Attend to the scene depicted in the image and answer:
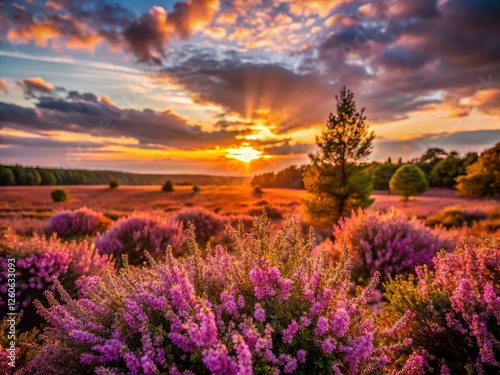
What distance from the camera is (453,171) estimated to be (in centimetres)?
6581

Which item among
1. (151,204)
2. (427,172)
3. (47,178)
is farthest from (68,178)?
(427,172)

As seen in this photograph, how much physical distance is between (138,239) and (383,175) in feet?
252

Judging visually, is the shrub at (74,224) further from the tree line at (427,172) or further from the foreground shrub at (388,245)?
the tree line at (427,172)

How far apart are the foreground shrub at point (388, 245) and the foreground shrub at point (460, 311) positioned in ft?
10.1

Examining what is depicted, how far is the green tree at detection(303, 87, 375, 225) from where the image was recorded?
58.7 ft

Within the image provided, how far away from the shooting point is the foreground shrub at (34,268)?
5.26m

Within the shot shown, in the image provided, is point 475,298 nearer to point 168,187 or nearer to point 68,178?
point 168,187

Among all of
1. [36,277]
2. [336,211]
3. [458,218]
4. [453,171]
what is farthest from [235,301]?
[453,171]

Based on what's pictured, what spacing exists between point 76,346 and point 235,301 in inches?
55.9

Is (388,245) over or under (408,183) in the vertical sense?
under

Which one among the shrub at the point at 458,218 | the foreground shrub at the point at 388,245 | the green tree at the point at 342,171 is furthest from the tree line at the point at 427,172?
the foreground shrub at the point at 388,245

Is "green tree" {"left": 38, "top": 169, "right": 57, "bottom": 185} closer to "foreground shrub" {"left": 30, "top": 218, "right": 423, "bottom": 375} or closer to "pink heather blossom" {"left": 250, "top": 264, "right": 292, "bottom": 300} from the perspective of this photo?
"foreground shrub" {"left": 30, "top": 218, "right": 423, "bottom": 375}

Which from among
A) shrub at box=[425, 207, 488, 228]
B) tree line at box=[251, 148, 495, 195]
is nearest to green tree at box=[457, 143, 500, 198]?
tree line at box=[251, 148, 495, 195]

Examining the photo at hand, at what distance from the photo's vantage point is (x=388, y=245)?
781cm
